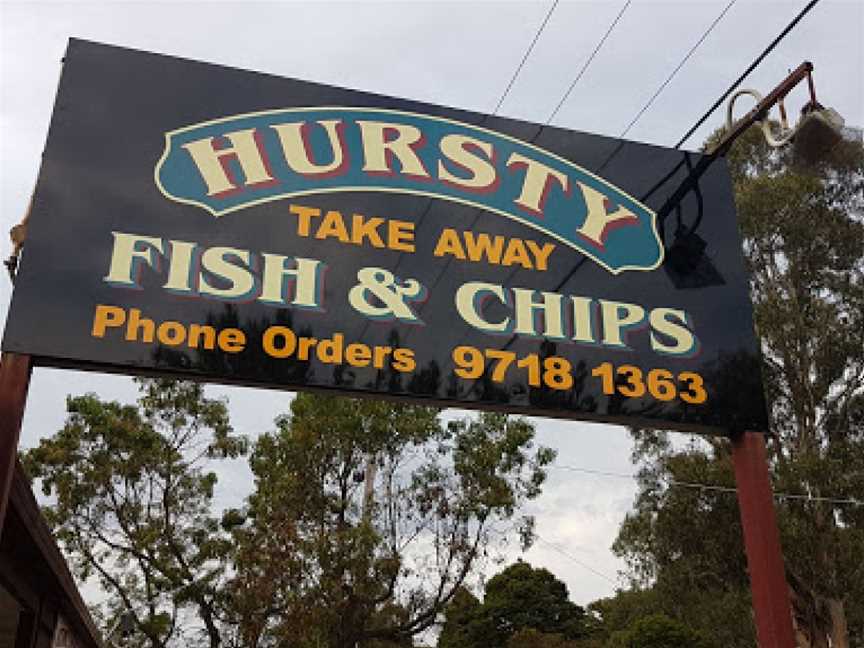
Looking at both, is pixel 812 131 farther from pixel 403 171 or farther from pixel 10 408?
pixel 10 408

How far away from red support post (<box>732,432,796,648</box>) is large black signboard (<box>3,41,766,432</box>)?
257mm

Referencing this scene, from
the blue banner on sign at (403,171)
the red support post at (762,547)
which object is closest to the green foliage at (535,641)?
the red support post at (762,547)

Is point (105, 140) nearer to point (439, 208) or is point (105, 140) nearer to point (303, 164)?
point (303, 164)

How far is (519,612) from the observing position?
38188 mm

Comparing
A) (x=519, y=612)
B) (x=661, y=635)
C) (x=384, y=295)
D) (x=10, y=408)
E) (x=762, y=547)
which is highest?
(x=519, y=612)

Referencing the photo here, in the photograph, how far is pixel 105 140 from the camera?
6020mm

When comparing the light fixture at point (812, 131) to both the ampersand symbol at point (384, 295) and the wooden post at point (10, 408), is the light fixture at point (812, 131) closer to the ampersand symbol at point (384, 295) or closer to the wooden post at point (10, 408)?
the ampersand symbol at point (384, 295)

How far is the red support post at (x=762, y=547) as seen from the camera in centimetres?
585

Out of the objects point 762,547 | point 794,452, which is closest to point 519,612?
point 794,452

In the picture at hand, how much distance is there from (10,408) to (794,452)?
1929 cm

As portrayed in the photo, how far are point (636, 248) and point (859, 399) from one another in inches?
650

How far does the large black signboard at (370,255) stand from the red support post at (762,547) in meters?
0.26

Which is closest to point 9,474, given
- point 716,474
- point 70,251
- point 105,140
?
point 70,251

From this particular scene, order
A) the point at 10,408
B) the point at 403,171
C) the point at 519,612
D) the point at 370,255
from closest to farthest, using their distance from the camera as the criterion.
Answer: the point at 10,408, the point at 370,255, the point at 403,171, the point at 519,612
